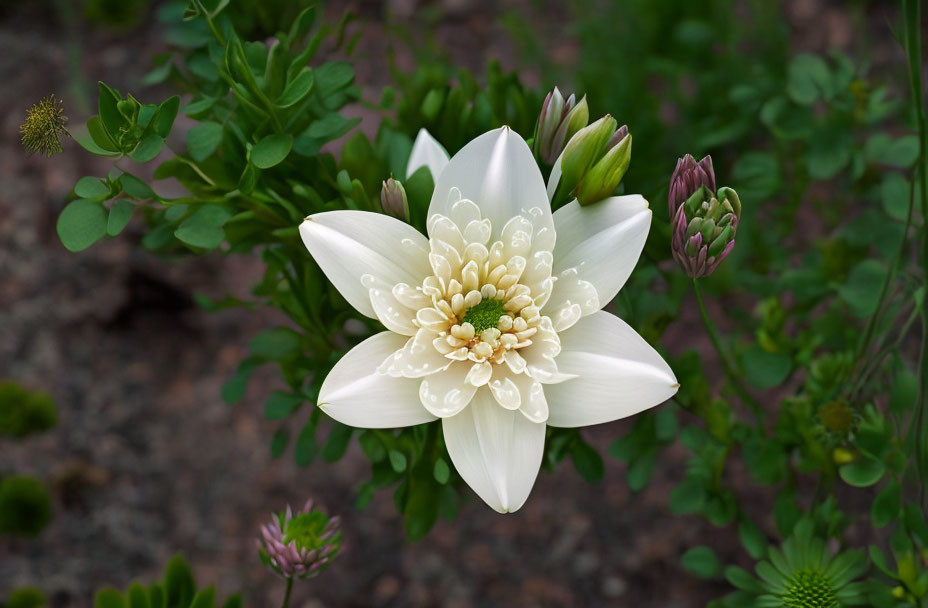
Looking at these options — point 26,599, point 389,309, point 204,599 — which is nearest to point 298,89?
point 389,309

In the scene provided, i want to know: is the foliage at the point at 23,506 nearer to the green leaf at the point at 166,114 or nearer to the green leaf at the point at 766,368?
the green leaf at the point at 166,114

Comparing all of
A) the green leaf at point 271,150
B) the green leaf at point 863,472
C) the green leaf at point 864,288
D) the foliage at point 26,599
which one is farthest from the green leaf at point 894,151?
the foliage at point 26,599

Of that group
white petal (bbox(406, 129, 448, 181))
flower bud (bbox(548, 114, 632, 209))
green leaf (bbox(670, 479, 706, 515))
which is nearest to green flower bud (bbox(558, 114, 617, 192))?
flower bud (bbox(548, 114, 632, 209))

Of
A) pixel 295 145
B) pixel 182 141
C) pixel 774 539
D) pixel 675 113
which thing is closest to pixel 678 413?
pixel 774 539

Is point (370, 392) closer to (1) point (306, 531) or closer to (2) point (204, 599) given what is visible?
(1) point (306, 531)

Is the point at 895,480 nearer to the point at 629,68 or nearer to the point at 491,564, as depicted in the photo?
the point at 491,564
